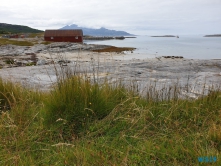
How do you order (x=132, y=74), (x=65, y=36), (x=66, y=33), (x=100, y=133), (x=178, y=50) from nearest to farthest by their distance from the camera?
(x=100, y=133)
(x=132, y=74)
(x=178, y=50)
(x=65, y=36)
(x=66, y=33)

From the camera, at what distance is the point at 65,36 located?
180 feet

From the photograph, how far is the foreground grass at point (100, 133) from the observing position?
2.43 metres

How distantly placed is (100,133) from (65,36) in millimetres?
54690

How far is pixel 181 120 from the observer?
3375 millimetres

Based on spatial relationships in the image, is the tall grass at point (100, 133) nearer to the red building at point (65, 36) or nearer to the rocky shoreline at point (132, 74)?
the rocky shoreline at point (132, 74)

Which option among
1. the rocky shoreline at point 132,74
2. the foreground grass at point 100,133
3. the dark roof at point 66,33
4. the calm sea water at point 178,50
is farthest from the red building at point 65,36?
the foreground grass at point 100,133

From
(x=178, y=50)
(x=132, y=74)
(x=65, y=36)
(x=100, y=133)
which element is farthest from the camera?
(x=65, y=36)

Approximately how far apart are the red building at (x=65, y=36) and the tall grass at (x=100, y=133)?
52.7 metres

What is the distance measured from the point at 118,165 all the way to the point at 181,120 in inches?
63.0

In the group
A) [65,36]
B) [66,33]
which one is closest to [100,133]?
[65,36]

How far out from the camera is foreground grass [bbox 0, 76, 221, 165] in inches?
95.6

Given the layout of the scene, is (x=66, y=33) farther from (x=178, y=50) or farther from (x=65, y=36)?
(x=178, y=50)

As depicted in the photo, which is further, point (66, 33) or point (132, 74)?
point (66, 33)

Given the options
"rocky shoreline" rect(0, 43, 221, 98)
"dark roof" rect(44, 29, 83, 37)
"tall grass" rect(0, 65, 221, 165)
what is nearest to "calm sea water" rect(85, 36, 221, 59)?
"rocky shoreline" rect(0, 43, 221, 98)
